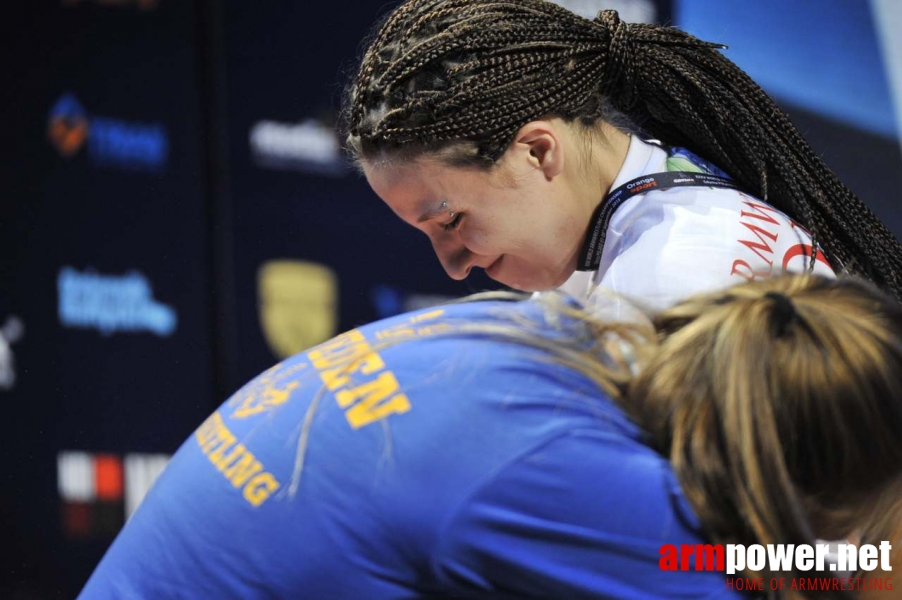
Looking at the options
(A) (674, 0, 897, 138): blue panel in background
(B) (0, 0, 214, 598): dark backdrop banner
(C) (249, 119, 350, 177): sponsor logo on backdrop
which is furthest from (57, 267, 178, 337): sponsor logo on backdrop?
(A) (674, 0, 897, 138): blue panel in background

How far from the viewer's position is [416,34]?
1453 millimetres

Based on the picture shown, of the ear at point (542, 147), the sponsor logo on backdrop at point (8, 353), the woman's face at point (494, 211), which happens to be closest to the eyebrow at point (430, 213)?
the woman's face at point (494, 211)

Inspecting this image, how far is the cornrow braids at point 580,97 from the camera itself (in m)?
1.41

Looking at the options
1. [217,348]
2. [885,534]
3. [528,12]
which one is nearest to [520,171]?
[528,12]

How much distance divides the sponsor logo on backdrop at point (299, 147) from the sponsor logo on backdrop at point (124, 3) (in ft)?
1.05

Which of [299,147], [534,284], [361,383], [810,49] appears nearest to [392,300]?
[299,147]

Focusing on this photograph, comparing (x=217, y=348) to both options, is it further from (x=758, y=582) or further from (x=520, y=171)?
(x=758, y=582)

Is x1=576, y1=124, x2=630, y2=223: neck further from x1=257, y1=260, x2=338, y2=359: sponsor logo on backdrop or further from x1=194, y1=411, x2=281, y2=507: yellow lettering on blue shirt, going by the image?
x1=257, y1=260, x2=338, y2=359: sponsor logo on backdrop

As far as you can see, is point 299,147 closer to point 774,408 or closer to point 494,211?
point 494,211

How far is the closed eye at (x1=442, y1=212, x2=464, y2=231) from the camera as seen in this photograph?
1.51 metres

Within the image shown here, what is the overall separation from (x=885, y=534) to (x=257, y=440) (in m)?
0.55

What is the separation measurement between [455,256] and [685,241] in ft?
1.14

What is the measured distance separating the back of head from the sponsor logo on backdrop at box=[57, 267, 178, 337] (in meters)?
1.63

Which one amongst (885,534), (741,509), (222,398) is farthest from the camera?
(222,398)
